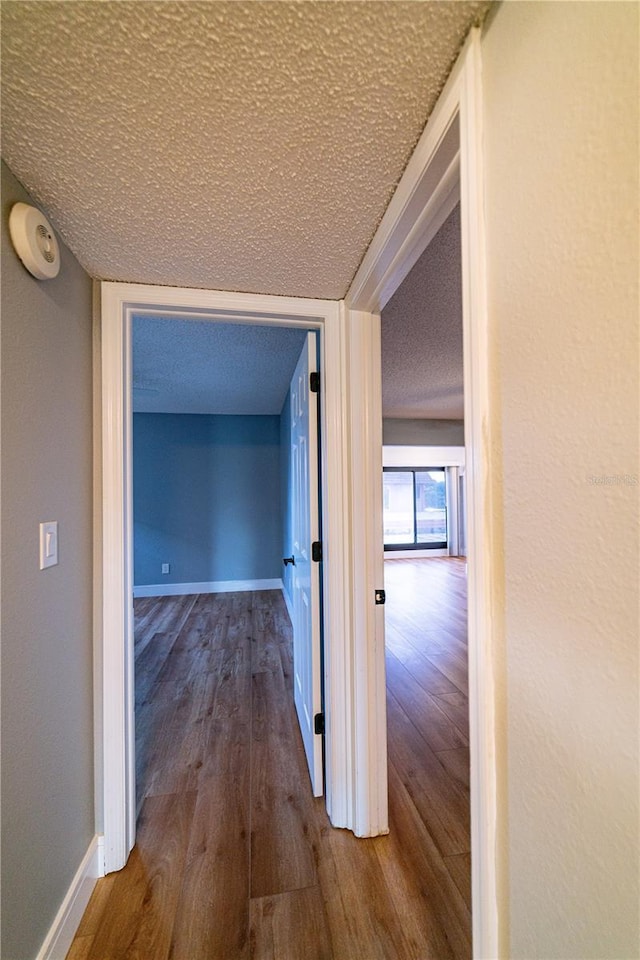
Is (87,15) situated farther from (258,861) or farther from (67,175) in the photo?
(258,861)

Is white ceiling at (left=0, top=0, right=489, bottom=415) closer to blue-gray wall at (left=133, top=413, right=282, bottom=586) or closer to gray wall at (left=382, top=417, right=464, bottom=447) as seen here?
blue-gray wall at (left=133, top=413, right=282, bottom=586)

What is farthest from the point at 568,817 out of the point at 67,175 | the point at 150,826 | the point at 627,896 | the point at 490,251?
the point at 150,826

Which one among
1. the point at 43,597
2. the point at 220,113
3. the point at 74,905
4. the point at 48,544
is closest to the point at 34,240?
the point at 220,113

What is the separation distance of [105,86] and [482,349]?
0.85 m

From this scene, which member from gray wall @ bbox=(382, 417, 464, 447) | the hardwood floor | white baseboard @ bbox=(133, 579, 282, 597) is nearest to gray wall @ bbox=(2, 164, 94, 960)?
the hardwood floor

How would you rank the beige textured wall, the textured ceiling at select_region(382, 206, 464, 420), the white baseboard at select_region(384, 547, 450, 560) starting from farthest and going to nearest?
the white baseboard at select_region(384, 547, 450, 560), the textured ceiling at select_region(382, 206, 464, 420), the beige textured wall

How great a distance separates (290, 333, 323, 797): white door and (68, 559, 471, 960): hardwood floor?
0.82 feet

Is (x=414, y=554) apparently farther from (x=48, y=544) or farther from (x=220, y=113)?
(x=220, y=113)

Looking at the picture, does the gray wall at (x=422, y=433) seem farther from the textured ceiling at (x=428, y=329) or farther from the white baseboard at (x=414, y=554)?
the white baseboard at (x=414, y=554)

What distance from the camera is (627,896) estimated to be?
1.20ft

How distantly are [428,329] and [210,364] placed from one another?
5.52 ft

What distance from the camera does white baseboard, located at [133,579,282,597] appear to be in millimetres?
4480

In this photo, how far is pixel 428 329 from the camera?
2.24 meters

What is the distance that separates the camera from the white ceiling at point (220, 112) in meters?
0.56
